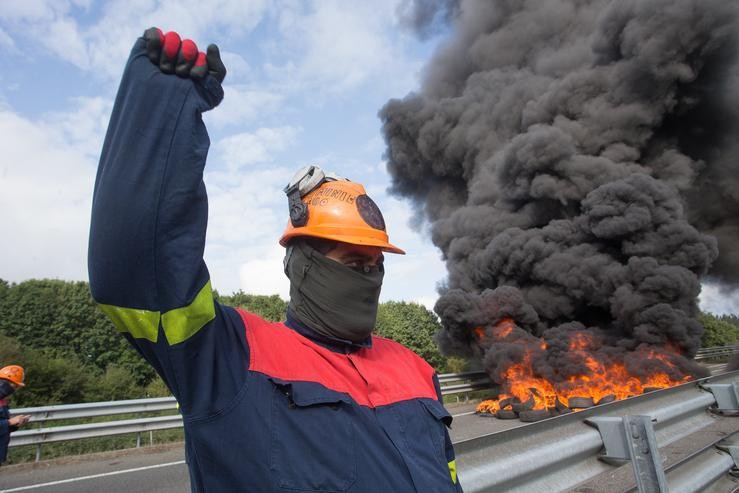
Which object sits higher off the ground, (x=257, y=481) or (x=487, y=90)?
(x=487, y=90)

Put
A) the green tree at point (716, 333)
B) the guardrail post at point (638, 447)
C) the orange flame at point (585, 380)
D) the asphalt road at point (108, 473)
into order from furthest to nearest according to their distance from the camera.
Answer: the green tree at point (716, 333) < the orange flame at point (585, 380) < the asphalt road at point (108, 473) < the guardrail post at point (638, 447)

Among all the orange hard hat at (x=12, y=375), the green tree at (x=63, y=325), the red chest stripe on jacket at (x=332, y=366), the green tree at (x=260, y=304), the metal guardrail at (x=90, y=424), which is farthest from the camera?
the green tree at (x=260, y=304)

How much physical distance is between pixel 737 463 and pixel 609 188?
1521cm

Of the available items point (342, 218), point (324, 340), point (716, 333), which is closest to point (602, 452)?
point (324, 340)

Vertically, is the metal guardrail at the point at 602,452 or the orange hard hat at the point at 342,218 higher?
the orange hard hat at the point at 342,218

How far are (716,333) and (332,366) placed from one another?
131ft

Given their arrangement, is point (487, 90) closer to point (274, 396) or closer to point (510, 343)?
point (510, 343)

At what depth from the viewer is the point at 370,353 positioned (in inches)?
69.7

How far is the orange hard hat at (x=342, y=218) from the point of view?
5.59ft

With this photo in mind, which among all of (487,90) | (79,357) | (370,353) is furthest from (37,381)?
(487,90)

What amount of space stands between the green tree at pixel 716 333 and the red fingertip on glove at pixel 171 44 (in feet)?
124

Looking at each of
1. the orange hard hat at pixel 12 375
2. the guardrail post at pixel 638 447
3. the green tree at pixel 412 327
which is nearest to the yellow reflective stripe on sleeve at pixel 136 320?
the guardrail post at pixel 638 447

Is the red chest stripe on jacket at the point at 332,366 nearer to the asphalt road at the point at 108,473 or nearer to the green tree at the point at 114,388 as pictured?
the asphalt road at the point at 108,473

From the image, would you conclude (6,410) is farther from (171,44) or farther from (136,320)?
(171,44)
